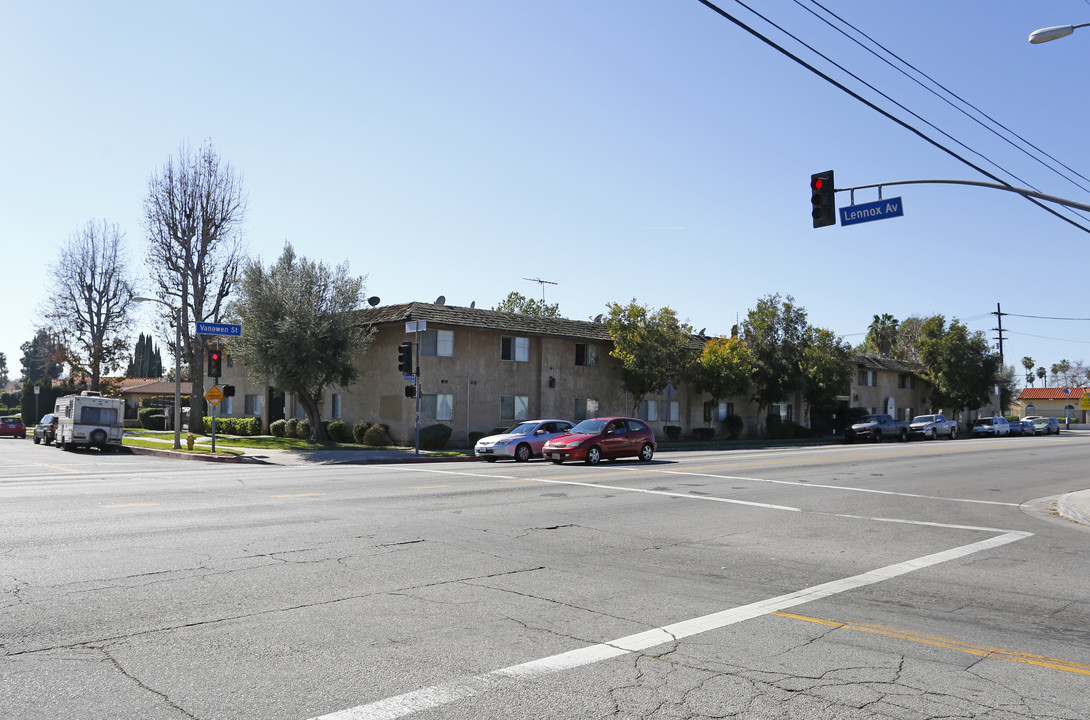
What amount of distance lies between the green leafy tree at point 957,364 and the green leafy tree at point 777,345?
845 inches

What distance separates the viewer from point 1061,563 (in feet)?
32.9

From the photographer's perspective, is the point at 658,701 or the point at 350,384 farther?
the point at 350,384

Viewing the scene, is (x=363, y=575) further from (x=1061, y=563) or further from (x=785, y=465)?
(x=785, y=465)

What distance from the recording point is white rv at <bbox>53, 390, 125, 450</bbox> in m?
33.6

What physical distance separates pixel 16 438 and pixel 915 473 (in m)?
49.8

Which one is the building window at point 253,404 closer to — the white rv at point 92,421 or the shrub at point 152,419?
the shrub at point 152,419

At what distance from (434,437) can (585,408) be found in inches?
463

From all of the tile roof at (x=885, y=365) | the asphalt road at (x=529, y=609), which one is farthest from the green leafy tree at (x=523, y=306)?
the asphalt road at (x=529, y=609)

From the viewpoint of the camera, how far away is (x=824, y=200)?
1758 centimetres

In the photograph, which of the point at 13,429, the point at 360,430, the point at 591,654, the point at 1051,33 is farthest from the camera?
the point at 13,429

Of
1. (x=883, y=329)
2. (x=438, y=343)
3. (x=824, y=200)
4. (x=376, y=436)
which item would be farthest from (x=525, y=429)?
(x=883, y=329)

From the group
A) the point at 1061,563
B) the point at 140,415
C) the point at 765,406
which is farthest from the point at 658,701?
the point at 140,415

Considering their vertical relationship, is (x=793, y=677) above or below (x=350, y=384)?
below

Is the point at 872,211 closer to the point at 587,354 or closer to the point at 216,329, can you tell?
the point at 216,329
